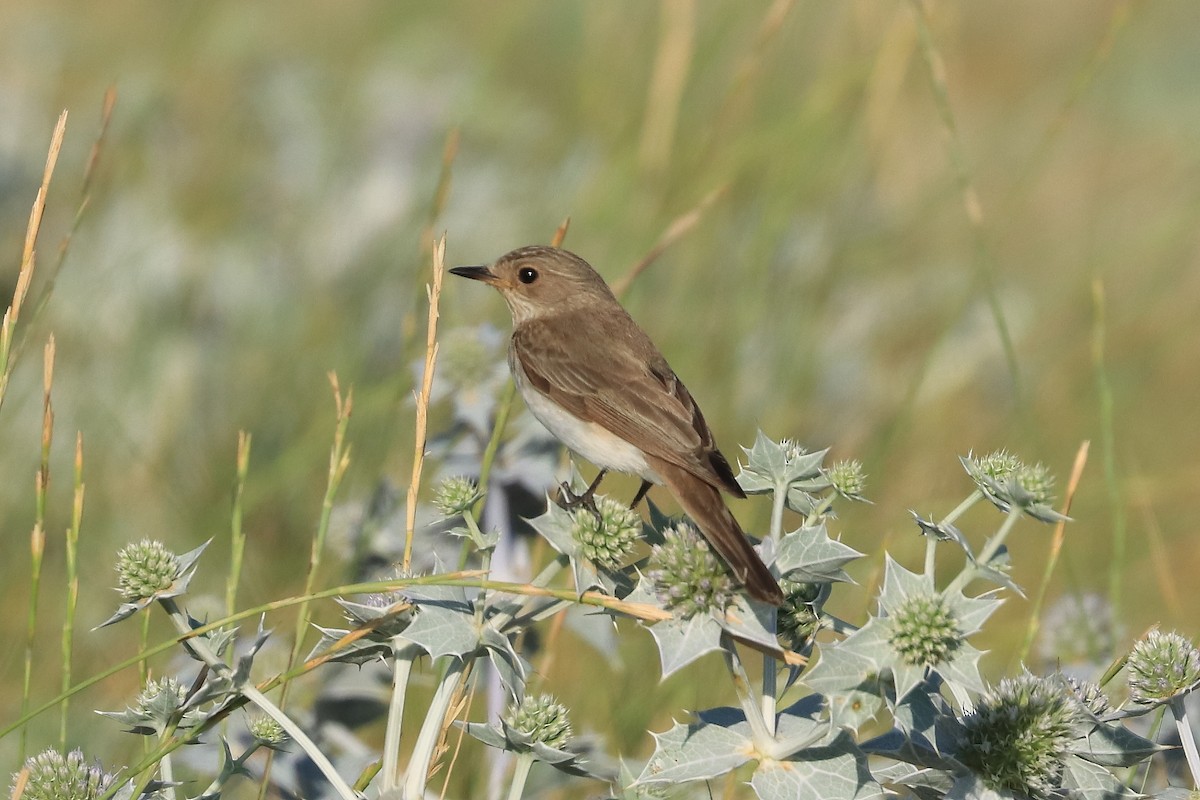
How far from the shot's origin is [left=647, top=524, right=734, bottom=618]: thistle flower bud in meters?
2.15

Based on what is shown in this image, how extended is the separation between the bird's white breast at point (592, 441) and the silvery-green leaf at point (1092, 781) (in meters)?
1.49

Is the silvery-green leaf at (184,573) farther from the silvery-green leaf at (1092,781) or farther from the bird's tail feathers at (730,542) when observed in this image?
the silvery-green leaf at (1092,781)

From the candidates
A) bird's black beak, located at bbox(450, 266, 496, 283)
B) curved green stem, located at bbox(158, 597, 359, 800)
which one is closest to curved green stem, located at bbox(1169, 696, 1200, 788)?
curved green stem, located at bbox(158, 597, 359, 800)

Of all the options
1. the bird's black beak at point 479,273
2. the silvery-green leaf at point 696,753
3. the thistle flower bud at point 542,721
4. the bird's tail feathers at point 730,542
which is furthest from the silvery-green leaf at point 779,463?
the bird's black beak at point 479,273

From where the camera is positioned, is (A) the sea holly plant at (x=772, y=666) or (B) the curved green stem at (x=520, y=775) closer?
(A) the sea holly plant at (x=772, y=666)

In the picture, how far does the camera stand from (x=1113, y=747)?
2.29 meters

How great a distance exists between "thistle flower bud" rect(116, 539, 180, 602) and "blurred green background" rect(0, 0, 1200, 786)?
5.61ft

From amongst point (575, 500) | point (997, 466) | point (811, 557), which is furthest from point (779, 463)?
point (575, 500)

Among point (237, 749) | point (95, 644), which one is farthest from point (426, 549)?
point (95, 644)

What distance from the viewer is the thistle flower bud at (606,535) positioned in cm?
233

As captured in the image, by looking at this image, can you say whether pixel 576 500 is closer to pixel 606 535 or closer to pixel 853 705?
pixel 606 535

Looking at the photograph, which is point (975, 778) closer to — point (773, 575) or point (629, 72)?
point (773, 575)

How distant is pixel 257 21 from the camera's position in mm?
8977

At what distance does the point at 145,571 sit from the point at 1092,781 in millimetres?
1647
